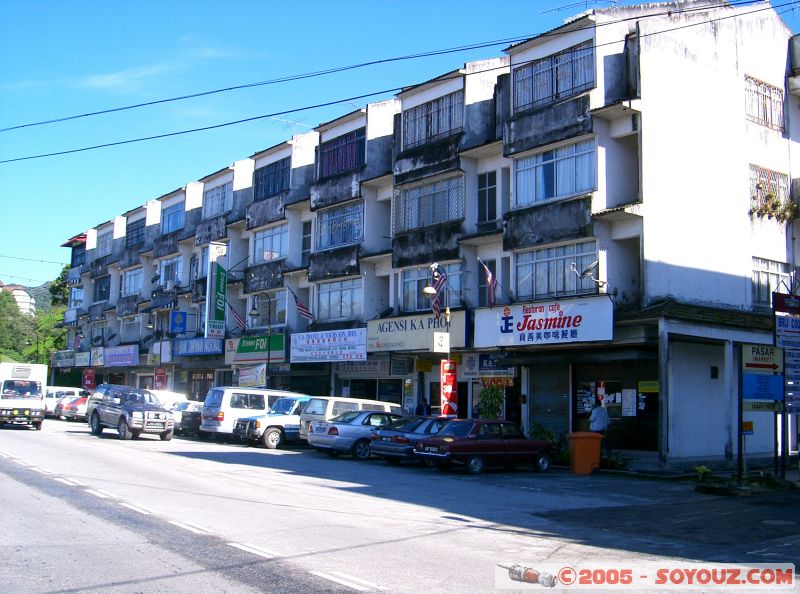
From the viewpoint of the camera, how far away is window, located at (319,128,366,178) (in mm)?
35062

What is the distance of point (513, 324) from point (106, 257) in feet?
139

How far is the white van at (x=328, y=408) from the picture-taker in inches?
1017

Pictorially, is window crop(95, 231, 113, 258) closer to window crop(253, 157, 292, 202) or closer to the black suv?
window crop(253, 157, 292, 202)

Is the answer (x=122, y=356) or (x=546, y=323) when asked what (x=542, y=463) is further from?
(x=122, y=356)

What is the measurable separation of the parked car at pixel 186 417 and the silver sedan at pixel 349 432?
7.37 meters

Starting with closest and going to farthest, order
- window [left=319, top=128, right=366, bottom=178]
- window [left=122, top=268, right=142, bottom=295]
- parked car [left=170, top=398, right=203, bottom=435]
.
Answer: parked car [left=170, top=398, right=203, bottom=435] → window [left=319, top=128, right=366, bottom=178] → window [left=122, top=268, right=142, bottom=295]

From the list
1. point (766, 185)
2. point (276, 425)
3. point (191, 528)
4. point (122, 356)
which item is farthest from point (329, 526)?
point (122, 356)

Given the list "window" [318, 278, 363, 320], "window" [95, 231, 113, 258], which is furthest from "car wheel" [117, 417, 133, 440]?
"window" [95, 231, 113, 258]

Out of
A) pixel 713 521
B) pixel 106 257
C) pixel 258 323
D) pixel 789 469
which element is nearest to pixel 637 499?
pixel 713 521

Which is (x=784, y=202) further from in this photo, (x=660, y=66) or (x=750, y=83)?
(x=660, y=66)

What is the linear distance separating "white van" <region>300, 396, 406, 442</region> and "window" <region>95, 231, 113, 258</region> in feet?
129

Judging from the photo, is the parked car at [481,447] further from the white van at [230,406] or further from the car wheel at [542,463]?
the white van at [230,406]

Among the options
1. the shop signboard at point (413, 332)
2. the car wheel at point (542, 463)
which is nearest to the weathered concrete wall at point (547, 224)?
the shop signboard at point (413, 332)

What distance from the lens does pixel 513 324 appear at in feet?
85.9
